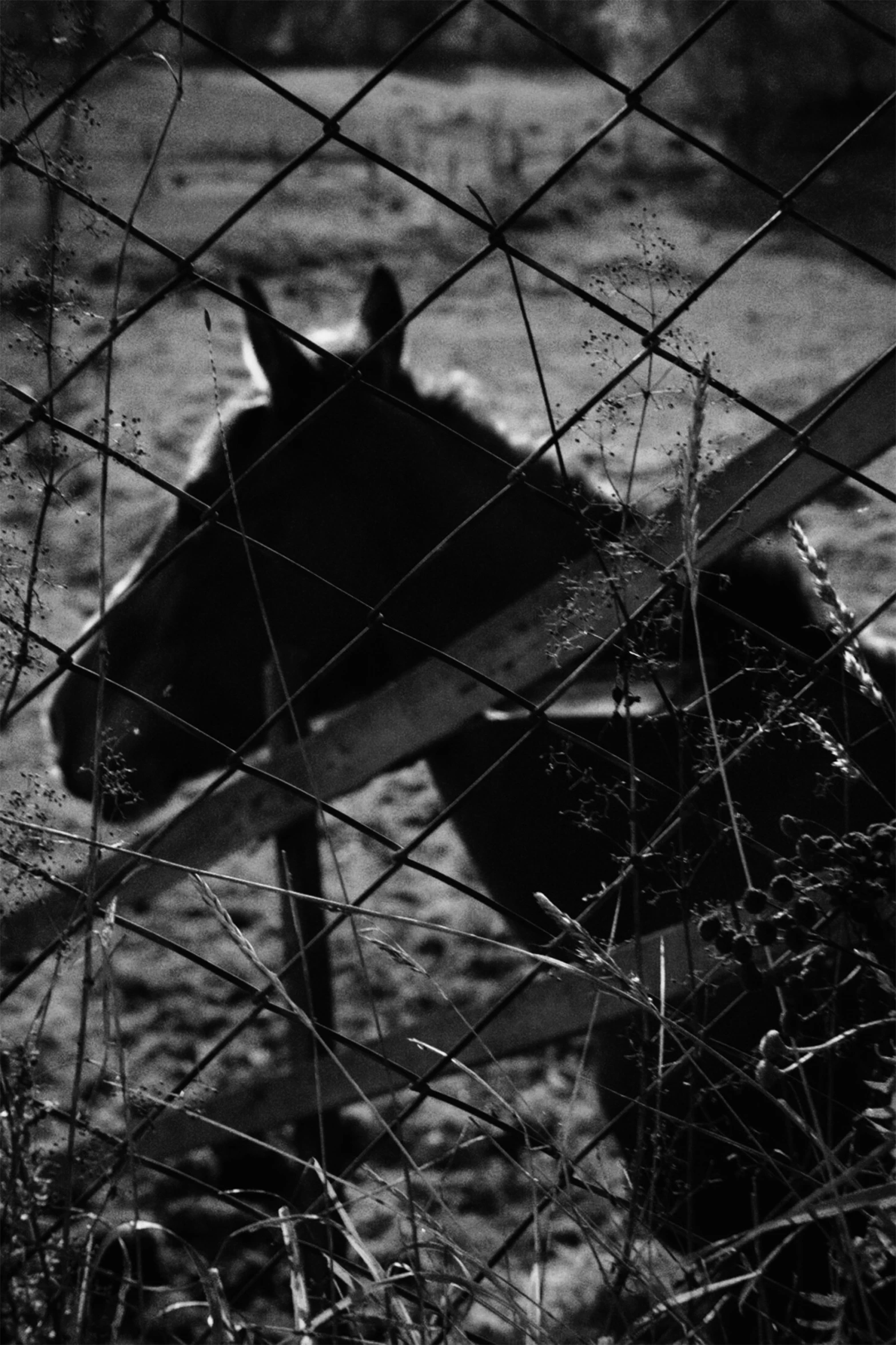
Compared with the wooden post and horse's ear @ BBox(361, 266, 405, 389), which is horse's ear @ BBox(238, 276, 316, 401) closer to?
horse's ear @ BBox(361, 266, 405, 389)

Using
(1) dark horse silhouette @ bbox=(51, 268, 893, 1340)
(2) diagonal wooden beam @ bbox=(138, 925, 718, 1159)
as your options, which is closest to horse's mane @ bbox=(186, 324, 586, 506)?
(1) dark horse silhouette @ bbox=(51, 268, 893, 1340)

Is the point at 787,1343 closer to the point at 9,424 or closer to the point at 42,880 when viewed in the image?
the point at 42,880

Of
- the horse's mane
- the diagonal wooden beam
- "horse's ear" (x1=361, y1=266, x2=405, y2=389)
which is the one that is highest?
"horse's ear" (x1=361, y1=266, x2=405, y2=389)

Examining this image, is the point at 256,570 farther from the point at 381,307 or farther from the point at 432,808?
the point at 432,808

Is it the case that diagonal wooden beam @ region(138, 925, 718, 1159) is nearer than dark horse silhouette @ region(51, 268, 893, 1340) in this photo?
Yes

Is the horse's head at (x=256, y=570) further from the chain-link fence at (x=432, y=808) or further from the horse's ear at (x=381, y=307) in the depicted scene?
the horse's ear at (x=381, y=307)

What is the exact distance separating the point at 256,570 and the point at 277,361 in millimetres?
440

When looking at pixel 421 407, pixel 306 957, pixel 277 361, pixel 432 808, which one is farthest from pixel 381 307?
pixel 432 808

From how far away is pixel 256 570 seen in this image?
2.98m

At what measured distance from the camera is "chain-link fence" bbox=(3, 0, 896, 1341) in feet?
4.05

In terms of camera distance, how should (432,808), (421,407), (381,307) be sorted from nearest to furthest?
(421,407), (381,307), (432,808)

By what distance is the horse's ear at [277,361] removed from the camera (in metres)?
2.91

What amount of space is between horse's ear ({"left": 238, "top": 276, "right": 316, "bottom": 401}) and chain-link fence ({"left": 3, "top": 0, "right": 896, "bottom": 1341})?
0.01 metres

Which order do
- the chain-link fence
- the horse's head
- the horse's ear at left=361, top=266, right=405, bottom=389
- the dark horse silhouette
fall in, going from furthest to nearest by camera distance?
the horse's ear at left=361, top=266, right=405, bottom=389
the horse's head
the dark horse silhouette
the chain-link fence
